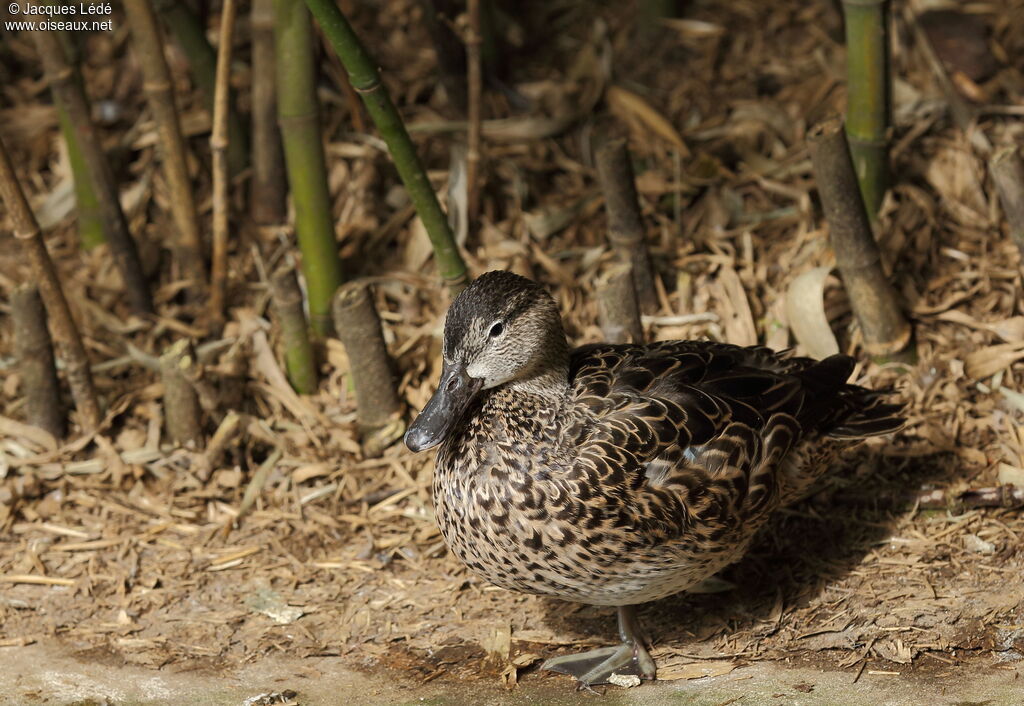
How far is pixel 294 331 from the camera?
13.5 feet

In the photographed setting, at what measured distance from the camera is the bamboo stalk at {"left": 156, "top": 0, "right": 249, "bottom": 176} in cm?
435

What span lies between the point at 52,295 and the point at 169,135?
0.76m

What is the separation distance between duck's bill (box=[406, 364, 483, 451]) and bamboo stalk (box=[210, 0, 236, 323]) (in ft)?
4.97

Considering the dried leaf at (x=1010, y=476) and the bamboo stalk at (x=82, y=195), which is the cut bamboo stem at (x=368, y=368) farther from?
the dried leaf at (x=1010, y=476)

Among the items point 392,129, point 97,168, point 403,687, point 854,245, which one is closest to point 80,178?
point 97,168

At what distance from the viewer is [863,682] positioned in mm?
2963

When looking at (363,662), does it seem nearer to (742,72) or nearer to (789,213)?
(789,213)

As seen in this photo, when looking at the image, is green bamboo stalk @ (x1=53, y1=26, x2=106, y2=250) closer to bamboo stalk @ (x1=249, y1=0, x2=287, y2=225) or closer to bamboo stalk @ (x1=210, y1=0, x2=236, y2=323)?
bamboo stalk @ (x1=210, y1=0, x2=236, y2=323)

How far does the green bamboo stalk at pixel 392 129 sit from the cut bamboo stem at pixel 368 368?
0.28 meters

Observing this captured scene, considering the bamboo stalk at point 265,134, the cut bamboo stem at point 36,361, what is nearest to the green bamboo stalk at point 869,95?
the bamboo stalk at point 265,134

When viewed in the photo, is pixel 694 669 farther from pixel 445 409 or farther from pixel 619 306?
pixel 619 306

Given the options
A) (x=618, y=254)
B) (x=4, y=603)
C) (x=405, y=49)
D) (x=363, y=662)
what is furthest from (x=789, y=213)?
(x=4, y=603)

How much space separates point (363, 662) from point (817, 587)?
1.29 meters

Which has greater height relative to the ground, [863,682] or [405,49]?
[405,49]
